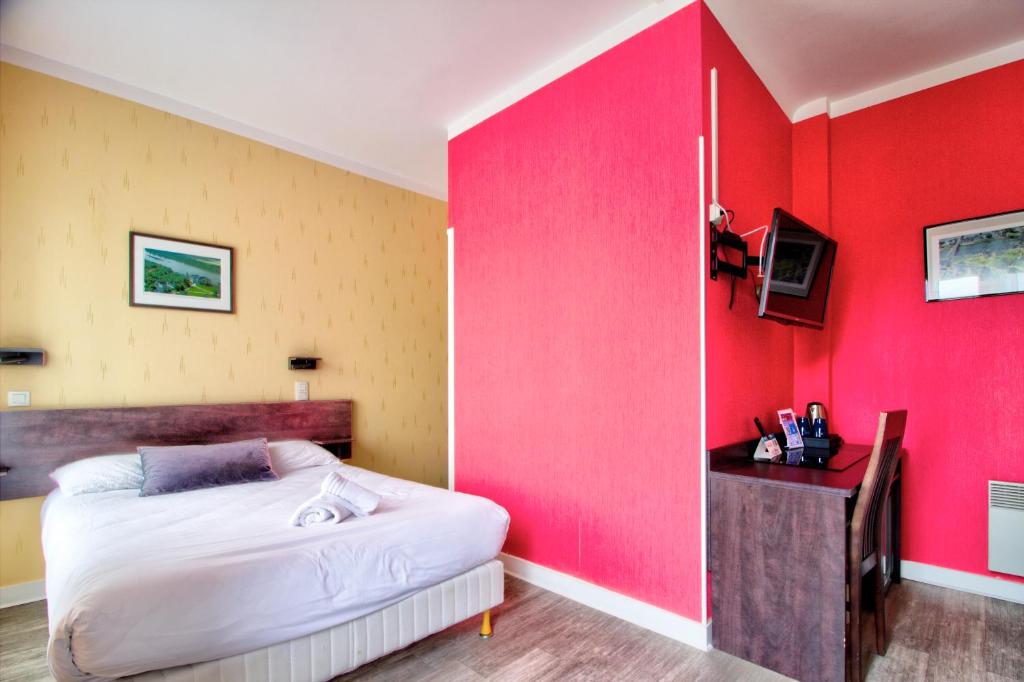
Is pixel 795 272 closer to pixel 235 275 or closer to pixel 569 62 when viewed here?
pixel 569 62

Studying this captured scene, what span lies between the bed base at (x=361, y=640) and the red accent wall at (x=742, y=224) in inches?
51.1

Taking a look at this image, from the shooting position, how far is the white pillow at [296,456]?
337 centimetres

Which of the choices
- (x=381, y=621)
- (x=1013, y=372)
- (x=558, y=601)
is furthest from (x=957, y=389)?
(x=381, y=621)

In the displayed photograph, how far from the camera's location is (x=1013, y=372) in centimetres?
276

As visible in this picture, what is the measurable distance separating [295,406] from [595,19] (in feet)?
10.6

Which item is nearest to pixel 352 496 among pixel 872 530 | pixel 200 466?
pixel 200 466

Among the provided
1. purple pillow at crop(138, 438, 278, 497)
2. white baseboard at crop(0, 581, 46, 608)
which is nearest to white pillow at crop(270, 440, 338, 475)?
purple pillow at crop(138, 438, 278, 497)

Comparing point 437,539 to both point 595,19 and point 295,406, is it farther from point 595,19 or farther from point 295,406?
point 595,19

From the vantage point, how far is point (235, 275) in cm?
365

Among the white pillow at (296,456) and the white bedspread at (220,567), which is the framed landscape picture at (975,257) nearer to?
the white bedspread at (220,567)

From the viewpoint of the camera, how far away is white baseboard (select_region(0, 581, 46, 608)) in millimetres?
2717

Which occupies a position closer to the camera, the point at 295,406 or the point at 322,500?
the point at 322,500

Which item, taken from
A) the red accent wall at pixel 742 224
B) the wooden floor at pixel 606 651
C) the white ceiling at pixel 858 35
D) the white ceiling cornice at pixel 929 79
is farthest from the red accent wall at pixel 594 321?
the white ceiling cornice at pixel 929 79

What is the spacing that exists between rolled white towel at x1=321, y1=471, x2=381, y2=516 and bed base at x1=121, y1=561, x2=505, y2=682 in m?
0.42
